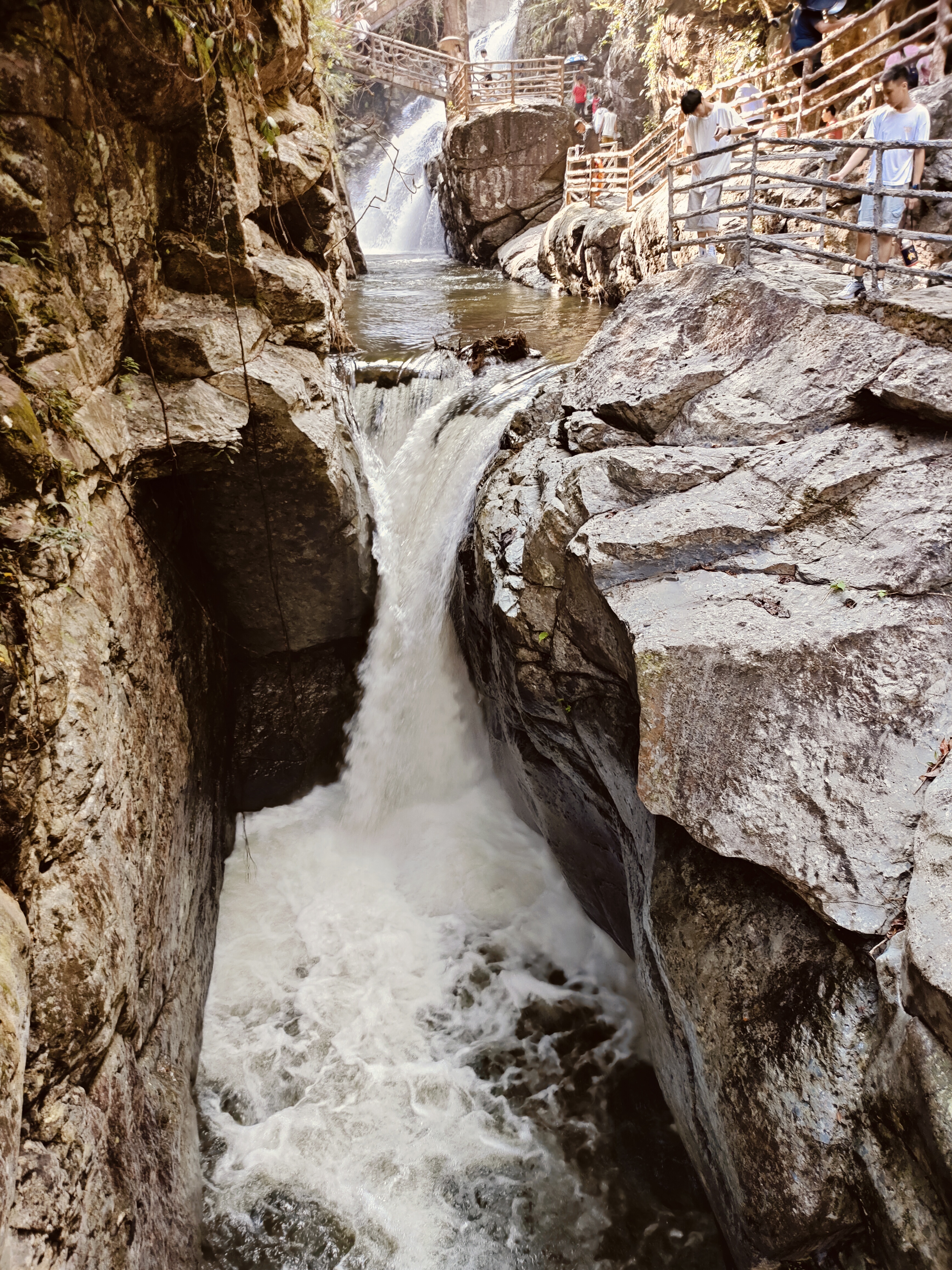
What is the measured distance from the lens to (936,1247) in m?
2.45

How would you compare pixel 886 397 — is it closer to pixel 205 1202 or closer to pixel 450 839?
pixel 450 839

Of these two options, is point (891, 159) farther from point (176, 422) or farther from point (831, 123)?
point (176, 422)

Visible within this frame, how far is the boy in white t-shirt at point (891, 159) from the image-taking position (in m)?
5.74

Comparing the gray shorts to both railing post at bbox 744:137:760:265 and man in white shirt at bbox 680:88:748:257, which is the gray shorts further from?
man in white shirt at bbox 680:88:748:257

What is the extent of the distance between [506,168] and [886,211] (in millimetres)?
17352

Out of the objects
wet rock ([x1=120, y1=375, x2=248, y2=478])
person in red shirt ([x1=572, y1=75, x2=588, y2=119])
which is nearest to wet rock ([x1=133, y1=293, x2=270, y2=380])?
wet rock ([x1=120, y1=375, x2=248, y2=478])

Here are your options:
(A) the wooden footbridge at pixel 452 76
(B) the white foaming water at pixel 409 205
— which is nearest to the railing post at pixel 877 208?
(A) the wooden footbridge at pixel 452 76

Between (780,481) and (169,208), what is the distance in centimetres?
449

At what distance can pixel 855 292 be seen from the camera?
5434 mm

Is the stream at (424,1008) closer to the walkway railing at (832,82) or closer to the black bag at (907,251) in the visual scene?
the black bag at (907,251)

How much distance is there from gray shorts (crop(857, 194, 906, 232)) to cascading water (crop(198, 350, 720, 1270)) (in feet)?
10.9

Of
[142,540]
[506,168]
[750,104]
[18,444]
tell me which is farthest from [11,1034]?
[506,168]

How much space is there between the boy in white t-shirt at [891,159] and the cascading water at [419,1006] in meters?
3.29

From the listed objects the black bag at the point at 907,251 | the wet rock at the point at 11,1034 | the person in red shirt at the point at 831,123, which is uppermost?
the person in red shirt at the point at 831,123
